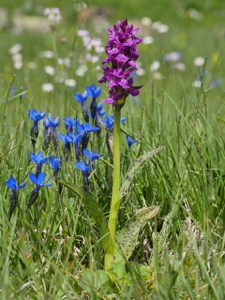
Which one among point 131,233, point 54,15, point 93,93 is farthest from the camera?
point 54,15

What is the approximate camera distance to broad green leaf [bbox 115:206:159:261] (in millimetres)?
1879

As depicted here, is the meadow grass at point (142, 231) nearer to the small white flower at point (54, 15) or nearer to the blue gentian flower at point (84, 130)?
the blue gentian flower at point (84, 130)

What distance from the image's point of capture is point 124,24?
5.86ft

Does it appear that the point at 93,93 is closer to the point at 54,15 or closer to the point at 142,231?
the point at 142,231

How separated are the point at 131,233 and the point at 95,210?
0.51 feet

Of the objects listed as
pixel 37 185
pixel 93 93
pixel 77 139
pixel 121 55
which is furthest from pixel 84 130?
pixel 121 55

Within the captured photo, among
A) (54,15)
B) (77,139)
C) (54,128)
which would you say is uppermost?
(54,15)

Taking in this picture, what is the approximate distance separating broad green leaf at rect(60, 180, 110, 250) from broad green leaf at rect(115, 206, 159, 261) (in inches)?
1.8

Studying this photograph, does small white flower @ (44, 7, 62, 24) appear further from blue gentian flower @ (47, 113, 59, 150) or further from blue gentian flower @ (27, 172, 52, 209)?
blue gentian flower @ (27, 172, 52, 209)

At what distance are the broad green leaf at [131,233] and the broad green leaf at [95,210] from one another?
0.05m

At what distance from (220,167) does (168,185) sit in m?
0.24

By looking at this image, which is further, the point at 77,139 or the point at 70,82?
the point at 70,82

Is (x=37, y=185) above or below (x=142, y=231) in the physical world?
above

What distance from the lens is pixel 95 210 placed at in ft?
5.96
